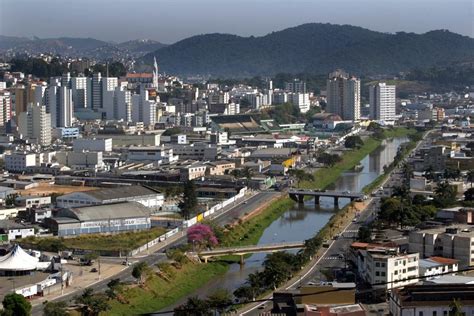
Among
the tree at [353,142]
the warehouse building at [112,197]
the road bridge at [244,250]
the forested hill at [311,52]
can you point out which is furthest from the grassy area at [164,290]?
the forested hill at [311,52]

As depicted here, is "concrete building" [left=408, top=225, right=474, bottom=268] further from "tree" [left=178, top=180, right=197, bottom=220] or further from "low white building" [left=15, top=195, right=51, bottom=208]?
"low white building" [left=15, top=195, right=51, bottom=208]

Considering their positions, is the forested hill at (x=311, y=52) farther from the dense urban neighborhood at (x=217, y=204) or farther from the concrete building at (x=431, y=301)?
the concrete building at (x=431, y=301)

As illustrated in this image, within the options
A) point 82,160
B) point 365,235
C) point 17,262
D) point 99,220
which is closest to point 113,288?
point 17,262

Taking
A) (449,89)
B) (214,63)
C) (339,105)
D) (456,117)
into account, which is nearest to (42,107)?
(339,105)

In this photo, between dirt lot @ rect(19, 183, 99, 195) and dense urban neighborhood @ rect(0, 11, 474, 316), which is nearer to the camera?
dense urban neighborhood @ rect(0, 11, 474, 316)

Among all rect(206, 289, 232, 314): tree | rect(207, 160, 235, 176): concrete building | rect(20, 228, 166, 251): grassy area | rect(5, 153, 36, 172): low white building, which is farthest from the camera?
rect(5, 153, 36, 172): low white building

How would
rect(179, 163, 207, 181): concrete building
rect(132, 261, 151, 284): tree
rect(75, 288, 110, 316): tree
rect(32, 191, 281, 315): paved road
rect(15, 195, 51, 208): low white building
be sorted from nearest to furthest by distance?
rect(75, 288, 110, 316): tree
rect(32, 191, 281, 315): paved road
rect(132, 261, 151, 284): tree
rect(15, 195, 51, 208): low white building
rect(179, 163, 207, 181): concrete building

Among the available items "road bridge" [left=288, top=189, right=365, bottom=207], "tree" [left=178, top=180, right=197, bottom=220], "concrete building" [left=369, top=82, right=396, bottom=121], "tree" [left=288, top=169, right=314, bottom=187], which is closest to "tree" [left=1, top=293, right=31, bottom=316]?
"tree" [left=178, top=180, right=197, bottom=220]
